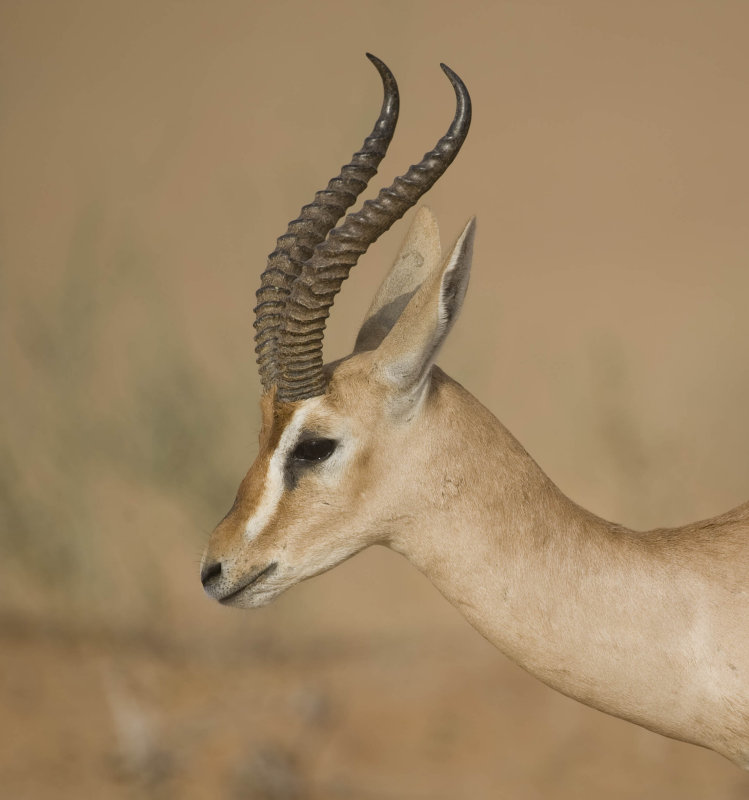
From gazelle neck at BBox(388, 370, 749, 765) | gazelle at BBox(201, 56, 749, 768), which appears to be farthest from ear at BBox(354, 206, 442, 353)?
gazelle neck at BBox(388, 370, 749, 765)

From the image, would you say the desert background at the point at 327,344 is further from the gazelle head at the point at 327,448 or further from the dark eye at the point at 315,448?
the dark eye at the point at 315,448

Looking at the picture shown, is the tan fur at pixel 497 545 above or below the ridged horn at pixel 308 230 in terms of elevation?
below

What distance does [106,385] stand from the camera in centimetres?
921

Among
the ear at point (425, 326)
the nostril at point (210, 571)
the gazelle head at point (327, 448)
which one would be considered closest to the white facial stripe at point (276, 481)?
the gazelle head at point (327, 448)

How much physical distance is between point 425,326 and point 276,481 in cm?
66

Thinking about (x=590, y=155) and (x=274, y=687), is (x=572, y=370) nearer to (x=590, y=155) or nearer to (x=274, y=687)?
(x=590, y=155)

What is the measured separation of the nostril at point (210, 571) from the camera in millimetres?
2920

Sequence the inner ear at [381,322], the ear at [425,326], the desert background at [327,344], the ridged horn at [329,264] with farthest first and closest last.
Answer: the desert background at [327,344], the inner ear at [381,322], the ridged horn at [329,264], the ear at [425,326]

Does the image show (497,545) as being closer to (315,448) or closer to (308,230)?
(315,448)

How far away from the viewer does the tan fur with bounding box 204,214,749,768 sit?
8.73 feet

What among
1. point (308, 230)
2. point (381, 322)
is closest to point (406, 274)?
point (381, 322)

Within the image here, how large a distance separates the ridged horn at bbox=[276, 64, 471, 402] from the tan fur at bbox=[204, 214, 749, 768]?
0.28ft

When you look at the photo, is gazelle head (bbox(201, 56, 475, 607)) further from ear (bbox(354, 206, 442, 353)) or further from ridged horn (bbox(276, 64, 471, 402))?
ear (bbox(354, 206, 442, 353))

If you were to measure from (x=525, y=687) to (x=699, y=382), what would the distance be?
4010 mm
